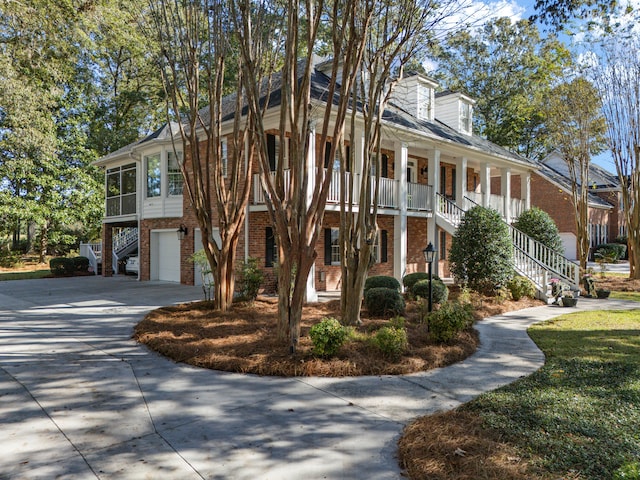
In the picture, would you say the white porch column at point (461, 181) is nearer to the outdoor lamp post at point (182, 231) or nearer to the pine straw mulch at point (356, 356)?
the pine straw mulch at point (356, 356)

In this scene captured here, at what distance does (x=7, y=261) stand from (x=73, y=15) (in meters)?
17.0

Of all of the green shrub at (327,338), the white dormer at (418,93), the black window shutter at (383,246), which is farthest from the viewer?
the white dormer at (418,93)

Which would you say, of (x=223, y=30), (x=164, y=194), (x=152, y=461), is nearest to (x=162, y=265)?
(x=164, y=194)

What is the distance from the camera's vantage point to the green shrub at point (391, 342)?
566 cm

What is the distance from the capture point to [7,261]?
2406 cm

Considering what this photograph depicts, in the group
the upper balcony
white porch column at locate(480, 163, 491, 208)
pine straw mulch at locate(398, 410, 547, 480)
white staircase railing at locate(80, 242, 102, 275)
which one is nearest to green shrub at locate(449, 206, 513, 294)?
the upper balcony

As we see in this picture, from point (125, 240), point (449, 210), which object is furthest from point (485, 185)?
point (125, 240)

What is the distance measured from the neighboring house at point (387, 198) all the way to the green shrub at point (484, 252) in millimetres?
1552

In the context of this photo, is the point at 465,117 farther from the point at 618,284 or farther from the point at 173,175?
the point at 173,175

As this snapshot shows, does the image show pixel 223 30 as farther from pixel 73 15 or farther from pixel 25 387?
pixel 73 15

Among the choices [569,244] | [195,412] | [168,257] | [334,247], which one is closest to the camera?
[195,412]

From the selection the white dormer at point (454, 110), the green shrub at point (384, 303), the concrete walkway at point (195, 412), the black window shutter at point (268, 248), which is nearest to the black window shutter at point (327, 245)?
the black window shutter at point (268, 248)

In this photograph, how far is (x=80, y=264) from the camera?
781 inches

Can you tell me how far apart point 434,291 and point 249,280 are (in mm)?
4298
